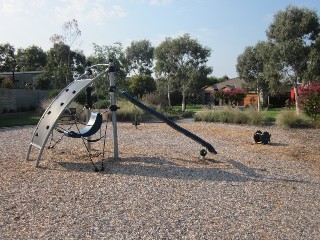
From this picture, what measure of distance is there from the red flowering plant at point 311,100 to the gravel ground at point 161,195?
8277 millimetres

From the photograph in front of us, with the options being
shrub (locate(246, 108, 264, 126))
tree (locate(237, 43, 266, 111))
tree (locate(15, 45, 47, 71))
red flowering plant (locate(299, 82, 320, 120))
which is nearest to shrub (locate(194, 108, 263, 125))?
shrub (locate(246, 108, 264, 126))

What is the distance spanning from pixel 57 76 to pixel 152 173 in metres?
30.9

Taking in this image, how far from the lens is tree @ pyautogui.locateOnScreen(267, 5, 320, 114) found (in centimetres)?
2328

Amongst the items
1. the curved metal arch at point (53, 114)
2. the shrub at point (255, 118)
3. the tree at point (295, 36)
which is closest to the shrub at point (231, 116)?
the shrub at point (255, 118)

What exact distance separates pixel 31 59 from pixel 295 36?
1863 inches

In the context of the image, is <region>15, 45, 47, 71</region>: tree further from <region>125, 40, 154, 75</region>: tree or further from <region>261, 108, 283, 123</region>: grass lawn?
<region>261, 108, 283, 123</region>: grass lawn

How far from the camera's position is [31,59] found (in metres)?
60.1

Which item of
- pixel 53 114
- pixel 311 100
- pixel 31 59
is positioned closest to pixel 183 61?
pixel 311 100

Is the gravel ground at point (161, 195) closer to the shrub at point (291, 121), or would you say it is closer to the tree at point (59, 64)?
the shrub at point (291, 121)

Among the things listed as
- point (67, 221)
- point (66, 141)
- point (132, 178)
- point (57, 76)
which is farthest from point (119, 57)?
point (67, 221)

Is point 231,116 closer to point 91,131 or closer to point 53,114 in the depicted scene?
point 91,131

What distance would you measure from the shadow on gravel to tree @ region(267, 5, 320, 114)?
58.6 feet

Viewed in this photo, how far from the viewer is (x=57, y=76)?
35.3m

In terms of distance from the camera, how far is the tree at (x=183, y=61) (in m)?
30.2
